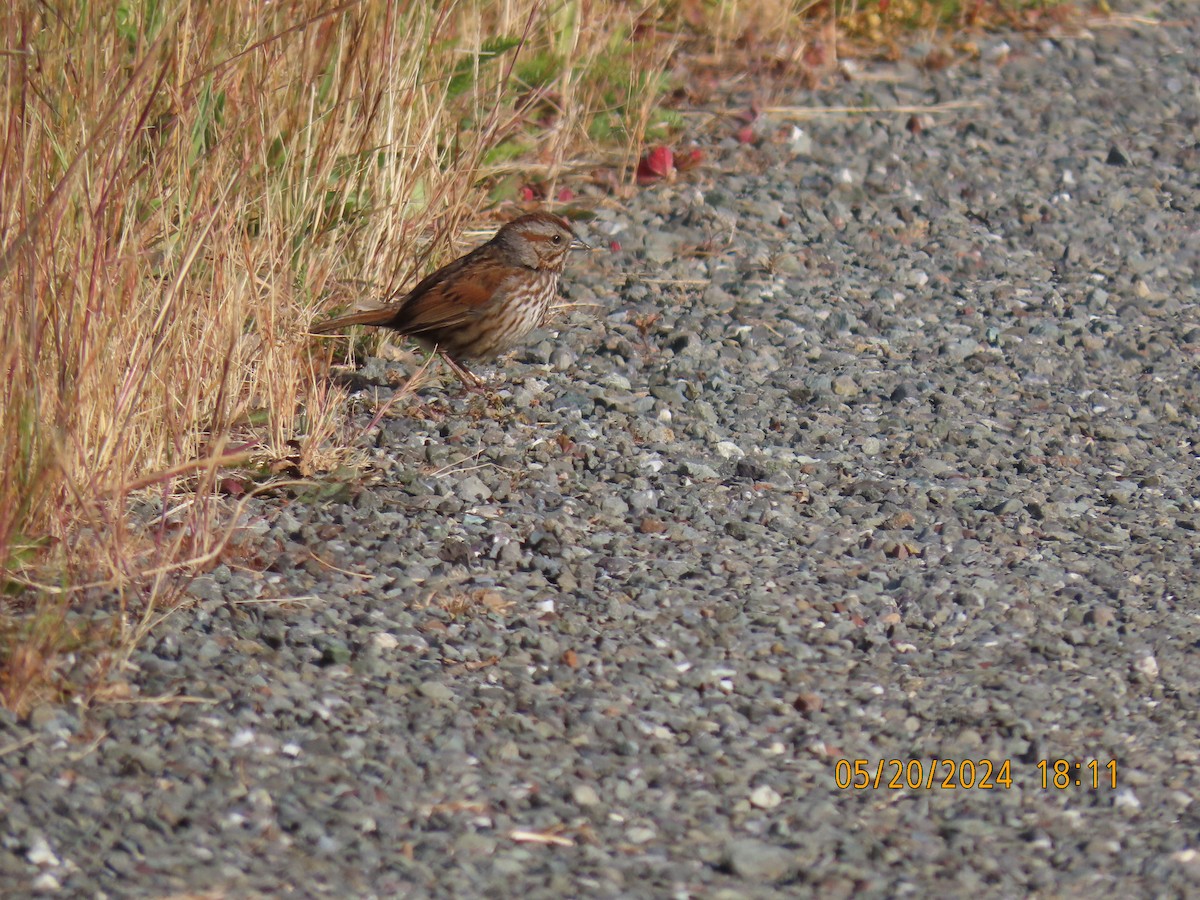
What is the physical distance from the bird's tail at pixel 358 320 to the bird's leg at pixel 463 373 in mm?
241

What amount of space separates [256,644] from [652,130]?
4.17 meters

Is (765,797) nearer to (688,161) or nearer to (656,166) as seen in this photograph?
(656,166)

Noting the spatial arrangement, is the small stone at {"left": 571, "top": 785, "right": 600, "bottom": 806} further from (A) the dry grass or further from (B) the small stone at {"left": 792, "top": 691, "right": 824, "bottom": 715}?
(A) the dry grass

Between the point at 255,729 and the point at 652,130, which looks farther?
the point at 652,130

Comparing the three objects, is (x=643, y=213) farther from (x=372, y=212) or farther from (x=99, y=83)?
(x=99, y=83)

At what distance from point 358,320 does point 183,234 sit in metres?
0.91

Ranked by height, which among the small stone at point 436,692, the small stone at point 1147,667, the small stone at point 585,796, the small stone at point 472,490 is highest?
the small stone at point 1147,667

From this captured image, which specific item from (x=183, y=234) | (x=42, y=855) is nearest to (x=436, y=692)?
(x=42, y=855)

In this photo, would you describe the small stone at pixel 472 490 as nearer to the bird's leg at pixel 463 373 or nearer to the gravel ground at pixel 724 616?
the gravel ground at pixel 724 616

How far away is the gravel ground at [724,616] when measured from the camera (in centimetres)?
347

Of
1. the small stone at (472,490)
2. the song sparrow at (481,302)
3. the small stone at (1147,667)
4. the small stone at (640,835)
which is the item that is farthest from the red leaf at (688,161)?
the small stone at (640,835)

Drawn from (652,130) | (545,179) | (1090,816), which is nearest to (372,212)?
(545,179)

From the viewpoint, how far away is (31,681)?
3623 mm

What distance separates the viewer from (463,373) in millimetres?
5863
